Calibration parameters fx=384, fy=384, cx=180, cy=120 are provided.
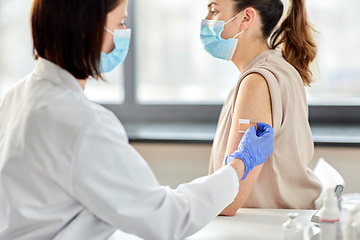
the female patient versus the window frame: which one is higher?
the female patient

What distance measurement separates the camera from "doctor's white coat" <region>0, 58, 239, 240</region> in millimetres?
815

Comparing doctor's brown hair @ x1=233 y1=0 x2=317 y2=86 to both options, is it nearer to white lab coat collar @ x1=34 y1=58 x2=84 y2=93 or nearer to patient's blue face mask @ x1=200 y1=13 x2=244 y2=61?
patient's blue face mask @ x1=200 y1=13 x2=244 y2=61

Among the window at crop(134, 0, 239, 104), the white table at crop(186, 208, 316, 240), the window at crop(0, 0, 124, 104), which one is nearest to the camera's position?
the white table at crop(186, 208, 316, 240)

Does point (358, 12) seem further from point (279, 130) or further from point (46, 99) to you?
Answer: point (46, 99)

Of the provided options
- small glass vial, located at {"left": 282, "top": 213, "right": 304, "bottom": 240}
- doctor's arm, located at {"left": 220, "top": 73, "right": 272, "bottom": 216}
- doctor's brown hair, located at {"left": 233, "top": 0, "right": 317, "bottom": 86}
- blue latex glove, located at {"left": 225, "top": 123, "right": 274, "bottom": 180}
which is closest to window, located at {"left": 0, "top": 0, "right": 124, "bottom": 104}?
doctor's brown hair, located at {"left": 233, "top": 0, "right": 317, "bottom": 86}

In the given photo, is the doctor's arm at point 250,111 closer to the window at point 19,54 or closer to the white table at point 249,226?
the white table at point 249,226

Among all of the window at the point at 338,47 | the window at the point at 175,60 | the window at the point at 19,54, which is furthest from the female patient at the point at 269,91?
the window at the point at 19,54

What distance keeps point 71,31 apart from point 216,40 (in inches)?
29.0

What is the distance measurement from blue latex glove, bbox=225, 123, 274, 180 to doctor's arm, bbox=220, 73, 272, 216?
0.07m

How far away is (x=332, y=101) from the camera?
2.34 m

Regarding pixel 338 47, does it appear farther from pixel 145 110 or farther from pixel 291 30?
pixel 145 110

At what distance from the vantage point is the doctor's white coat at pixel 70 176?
2.68 feet

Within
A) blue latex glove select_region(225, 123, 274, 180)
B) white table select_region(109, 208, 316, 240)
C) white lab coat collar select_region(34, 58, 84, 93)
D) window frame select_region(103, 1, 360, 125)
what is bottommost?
window frame select_region(103, 1, 360, 125)

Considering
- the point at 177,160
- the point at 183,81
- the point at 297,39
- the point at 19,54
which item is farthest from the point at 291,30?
the point at 19,54
